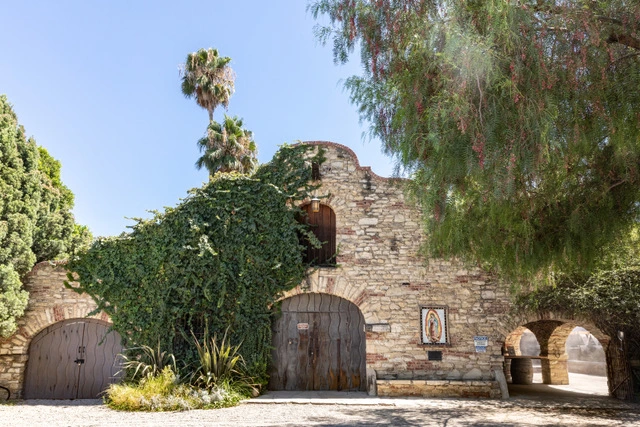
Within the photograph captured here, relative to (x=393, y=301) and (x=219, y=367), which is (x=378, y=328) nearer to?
(x=393, y=301)

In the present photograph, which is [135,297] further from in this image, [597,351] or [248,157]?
[597,351]

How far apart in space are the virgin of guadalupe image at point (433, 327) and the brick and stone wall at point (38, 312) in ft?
20.2

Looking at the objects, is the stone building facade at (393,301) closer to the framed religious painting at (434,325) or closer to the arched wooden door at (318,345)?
the framed religious painting at (434,325)

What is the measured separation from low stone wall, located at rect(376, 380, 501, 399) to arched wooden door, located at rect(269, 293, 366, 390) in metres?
0.74

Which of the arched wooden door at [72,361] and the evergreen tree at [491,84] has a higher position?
the evergreen tree at [491,84]

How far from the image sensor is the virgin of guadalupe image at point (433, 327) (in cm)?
955

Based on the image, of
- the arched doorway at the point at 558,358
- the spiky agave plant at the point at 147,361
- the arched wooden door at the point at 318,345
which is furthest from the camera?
the arched doorway at the point at 558,358

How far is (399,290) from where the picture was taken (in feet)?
32.1

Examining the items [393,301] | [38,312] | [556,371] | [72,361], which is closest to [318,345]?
[393,301]

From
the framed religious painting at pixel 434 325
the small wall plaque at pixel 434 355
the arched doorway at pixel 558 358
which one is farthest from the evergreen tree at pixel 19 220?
the arched doorway at pixel 558 358

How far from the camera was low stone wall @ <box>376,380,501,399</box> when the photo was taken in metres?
9.05

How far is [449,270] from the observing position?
995 centimetres

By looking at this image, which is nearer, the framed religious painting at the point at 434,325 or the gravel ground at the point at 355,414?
the gravel ground at the point at 355,414

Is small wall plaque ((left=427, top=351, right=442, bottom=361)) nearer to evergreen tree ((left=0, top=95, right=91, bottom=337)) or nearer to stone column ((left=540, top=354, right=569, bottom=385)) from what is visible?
stone column ((left=540, top=354, right=569, bottom=385))
